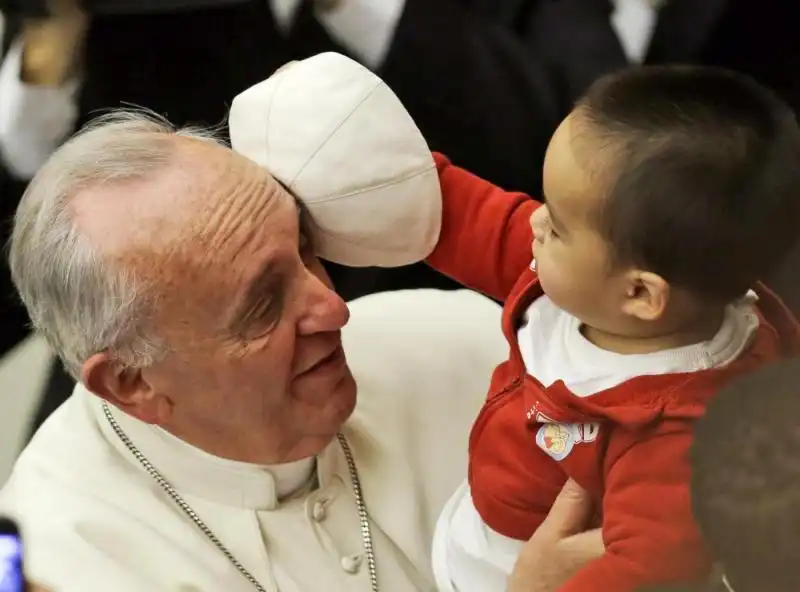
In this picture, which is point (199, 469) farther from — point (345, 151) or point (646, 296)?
point (646, 296)

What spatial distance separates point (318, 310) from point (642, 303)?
1.20ft

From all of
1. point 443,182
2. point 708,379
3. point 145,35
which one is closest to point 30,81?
point 145,35

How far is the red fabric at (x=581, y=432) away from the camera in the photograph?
2.02ft

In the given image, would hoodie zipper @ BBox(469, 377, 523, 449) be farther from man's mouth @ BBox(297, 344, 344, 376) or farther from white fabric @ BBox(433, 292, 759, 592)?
man's mouth @ BBox(297, 344, 344, 376)

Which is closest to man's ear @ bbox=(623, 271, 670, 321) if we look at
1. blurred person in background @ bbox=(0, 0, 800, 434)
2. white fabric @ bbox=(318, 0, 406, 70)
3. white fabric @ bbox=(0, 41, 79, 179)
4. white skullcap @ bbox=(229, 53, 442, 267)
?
white skullcap @ bbox=(229, 53, 442, 267)

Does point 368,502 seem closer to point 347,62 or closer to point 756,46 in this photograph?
point 347,62

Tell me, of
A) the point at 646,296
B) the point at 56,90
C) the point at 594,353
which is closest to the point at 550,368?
the point at 594,353

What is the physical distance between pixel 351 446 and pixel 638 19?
67cm

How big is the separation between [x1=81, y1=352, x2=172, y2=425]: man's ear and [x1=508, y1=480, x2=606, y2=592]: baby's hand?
0.41 meters

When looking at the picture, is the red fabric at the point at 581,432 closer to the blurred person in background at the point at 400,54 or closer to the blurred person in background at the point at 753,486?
the blurred person in background at the point at 753,486

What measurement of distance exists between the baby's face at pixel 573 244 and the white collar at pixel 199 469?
445mm

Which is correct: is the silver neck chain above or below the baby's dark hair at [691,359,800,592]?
below

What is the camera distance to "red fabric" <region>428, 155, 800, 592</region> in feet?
2.02

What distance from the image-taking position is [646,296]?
0.73m
